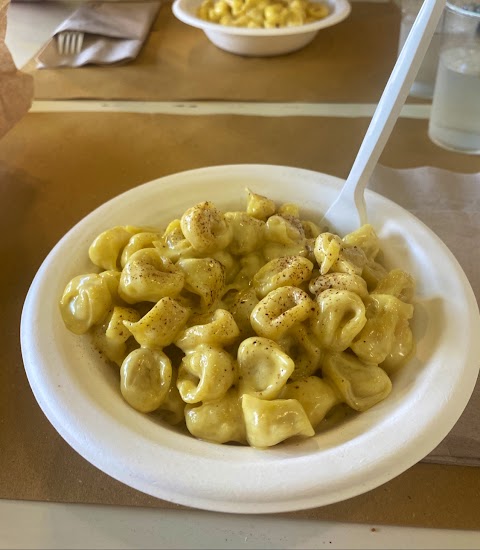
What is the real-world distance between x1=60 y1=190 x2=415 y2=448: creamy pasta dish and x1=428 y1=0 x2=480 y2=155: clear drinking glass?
528 mm

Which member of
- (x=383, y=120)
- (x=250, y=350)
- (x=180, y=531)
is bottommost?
(x=180, y=531)

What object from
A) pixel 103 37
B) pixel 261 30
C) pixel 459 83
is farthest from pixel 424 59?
pixel 103 37

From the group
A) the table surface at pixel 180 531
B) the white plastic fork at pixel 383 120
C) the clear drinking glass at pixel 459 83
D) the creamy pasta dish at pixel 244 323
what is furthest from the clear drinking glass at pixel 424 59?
the table surface at pixel 180 531

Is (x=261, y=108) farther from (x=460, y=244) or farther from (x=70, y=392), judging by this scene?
(x=70, y=392)

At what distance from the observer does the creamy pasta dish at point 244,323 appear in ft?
1.70

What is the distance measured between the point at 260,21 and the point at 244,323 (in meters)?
1.00

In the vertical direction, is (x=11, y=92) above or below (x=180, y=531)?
above

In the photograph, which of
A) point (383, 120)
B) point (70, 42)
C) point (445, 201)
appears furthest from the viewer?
point (70, 42)

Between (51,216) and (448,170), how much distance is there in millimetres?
737

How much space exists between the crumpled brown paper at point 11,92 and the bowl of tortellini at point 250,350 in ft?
1.40

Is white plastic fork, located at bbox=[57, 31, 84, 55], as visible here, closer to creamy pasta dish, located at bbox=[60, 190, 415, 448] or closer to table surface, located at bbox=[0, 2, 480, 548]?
creamy pasta dish, located at bbox=[60, 190, 415, 448]

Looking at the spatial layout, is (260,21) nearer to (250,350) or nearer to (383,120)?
(383,120)

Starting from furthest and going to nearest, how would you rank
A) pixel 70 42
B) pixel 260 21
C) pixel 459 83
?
pixel 70 42, pixel 260 21, pixel 459 83

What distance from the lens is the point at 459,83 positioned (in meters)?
1.01
